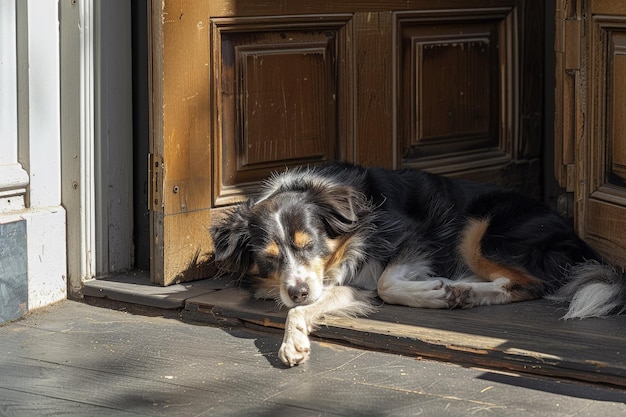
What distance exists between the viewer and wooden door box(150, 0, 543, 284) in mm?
4414

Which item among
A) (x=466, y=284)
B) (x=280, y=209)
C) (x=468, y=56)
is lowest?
(x=466, y=284)

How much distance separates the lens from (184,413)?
10.4 feet

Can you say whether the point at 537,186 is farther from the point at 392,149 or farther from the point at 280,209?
the point at 280,209

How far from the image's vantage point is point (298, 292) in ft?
13.1

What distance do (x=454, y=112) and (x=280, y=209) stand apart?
5.73 feet

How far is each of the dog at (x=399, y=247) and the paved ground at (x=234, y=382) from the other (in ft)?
1.13

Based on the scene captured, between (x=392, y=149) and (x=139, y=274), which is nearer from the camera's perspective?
(x=139, y=274)

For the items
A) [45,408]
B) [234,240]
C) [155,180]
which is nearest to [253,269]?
[234,240]

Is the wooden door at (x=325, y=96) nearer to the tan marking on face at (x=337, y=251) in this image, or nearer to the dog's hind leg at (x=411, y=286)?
the tan marking on face at (x=337, y=251)

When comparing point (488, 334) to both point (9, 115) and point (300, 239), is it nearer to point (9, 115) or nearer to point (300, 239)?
point (300, 239)

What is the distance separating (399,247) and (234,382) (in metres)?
1.24

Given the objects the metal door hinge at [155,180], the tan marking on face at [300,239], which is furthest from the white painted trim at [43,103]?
the tan marking on face at [300,239]

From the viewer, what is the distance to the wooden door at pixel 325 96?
14.5 feet

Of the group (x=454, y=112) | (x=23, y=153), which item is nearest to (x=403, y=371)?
(x=23, y=153)
